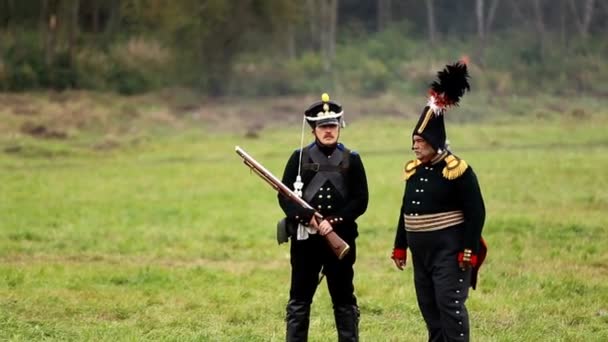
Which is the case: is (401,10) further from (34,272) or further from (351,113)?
(34,272)

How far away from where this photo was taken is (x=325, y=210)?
8.75 metres

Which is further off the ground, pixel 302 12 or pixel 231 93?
pixel 302 12

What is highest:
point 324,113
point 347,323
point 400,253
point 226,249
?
point 324,113

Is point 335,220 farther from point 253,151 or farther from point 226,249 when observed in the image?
point 253,151

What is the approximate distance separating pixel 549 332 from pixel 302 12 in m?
40.5

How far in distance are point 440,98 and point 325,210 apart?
1328mm

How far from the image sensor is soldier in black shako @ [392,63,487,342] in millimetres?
8180

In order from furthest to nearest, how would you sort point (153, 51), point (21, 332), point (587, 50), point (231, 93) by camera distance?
point (587, 50)
point (153, 51)
point (231, 93)
point (21, 332)

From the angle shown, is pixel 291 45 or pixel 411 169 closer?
pixel 411 169

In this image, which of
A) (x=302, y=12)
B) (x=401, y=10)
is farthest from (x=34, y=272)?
(x=401, y=10)

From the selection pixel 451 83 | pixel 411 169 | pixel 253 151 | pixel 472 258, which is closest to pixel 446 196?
pixel 411 169

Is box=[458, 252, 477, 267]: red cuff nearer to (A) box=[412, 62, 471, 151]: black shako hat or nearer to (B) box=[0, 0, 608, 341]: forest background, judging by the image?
(A) box=[412, 62, 471, 151]: black shako hat

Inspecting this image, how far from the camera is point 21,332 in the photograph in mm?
9656

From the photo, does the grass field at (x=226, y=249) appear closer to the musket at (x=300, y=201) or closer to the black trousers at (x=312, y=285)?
the black trousers at (x=312, y=285)
